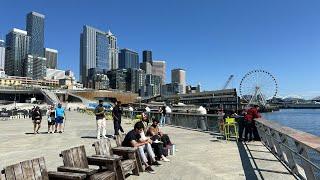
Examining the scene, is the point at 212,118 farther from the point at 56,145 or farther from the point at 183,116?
the point at 56,145

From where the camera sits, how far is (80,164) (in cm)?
775

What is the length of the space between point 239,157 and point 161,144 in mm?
2652

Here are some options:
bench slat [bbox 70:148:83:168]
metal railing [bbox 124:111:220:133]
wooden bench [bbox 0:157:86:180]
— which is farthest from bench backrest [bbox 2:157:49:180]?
metal railing [bbox 124:111:220:133]

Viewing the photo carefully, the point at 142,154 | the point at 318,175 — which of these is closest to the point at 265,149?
the point at 142,154

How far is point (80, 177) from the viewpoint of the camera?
6.49 metres

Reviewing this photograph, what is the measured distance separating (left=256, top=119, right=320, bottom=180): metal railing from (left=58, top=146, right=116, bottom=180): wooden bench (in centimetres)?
372

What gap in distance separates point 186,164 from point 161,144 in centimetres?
103

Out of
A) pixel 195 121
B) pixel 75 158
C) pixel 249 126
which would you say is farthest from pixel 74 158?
pixel 195 121

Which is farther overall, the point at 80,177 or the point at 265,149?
the point at 265,149

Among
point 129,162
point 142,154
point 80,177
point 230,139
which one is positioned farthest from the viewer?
point 230,139

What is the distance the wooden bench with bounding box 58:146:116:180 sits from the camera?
7.02 meters

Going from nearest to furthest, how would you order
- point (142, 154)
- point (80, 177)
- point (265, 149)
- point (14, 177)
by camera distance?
point (14, 177)
point (80, 177)
point (142, 154)
point (265, 149)

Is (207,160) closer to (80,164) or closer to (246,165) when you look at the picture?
(246,165)

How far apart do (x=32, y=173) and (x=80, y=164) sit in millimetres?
1723
